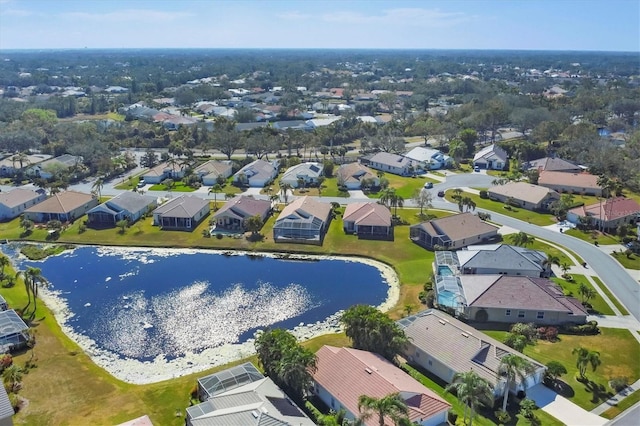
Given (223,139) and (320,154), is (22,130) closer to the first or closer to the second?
(223,139)

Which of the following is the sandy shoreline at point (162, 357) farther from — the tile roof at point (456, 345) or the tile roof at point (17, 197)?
the tile roof at point (17, 197)

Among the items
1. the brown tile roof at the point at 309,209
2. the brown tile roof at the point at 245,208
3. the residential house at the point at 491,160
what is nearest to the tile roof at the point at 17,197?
the brown tile roof at the point at 245,208

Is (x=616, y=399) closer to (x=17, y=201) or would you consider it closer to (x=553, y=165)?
(x=553, y=165)

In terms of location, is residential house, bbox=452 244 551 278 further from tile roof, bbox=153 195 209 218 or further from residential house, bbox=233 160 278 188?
residential house, bbox=233 160 278 188

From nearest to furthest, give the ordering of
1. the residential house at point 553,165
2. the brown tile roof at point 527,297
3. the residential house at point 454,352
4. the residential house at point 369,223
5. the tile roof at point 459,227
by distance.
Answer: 1. the residential house at point 454,352
2. the brown tile roof at point 527,297
3. the tile roof at point 459,227
4. the residential house at point 369,223
5. the residential house at point 553,165

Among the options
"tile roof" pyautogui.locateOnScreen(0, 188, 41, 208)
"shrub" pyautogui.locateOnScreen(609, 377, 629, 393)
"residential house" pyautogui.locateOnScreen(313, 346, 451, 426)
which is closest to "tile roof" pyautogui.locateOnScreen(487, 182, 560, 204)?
"shrub" pyautogui.locateOnScreen(609, 377, 629, 393)
